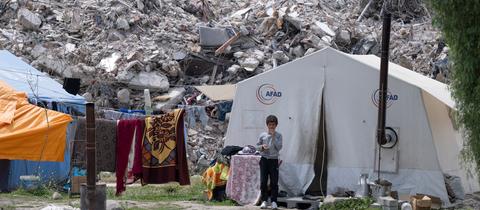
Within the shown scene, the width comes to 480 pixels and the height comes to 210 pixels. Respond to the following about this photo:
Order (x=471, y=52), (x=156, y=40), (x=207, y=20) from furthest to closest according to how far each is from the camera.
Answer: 1. (x=207, y=20)
2. (x=156, y=40)
3. (x=471, y=52)

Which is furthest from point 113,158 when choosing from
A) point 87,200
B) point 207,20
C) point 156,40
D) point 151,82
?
point 207,20

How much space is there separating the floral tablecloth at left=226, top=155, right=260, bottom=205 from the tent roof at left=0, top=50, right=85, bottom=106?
501 centimetres

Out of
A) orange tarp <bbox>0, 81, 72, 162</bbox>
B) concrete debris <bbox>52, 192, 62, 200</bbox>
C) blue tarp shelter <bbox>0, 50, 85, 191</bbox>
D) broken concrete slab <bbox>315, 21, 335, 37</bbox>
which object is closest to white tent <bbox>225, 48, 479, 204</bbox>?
orange tarp <bbox>0, 81, 72, 162</bbox>

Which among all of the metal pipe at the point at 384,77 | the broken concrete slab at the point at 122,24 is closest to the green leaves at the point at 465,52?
the metal pipe at the point at 384,77

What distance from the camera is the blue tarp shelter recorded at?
15468mm

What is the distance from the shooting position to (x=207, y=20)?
85.5ft

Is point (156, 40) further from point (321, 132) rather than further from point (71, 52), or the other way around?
point (321, 132)

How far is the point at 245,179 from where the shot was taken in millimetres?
12859

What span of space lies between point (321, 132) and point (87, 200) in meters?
5.75

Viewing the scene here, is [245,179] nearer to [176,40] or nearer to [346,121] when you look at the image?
[346,121]

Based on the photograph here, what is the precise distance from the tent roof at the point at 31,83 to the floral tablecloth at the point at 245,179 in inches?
197

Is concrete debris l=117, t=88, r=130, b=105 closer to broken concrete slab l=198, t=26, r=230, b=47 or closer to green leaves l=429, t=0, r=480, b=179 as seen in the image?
broken concrete slab l=198, t=26, r=230, b=47

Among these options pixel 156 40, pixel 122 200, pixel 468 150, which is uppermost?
pixel 156 40

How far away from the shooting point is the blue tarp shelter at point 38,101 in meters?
15.5
